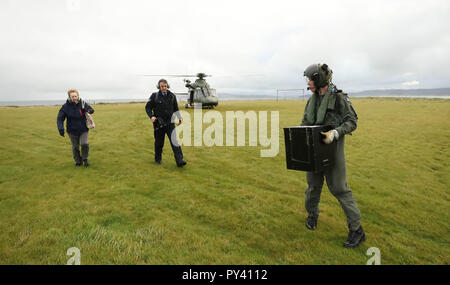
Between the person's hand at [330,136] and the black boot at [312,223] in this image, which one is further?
the black boot at [312,223]

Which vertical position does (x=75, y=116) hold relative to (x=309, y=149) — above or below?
above

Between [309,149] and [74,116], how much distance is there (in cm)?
767

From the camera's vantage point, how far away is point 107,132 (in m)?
16.4

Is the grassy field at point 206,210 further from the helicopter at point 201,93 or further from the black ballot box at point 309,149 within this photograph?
the helicopter at point 201,93

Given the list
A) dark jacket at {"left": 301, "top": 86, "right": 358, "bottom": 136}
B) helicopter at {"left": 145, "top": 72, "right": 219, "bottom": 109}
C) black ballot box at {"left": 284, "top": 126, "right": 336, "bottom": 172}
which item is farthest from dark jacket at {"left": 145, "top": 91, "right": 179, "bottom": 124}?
helicopter at {"left": 145, "top": 72, "right": 219, "bottom": 109}

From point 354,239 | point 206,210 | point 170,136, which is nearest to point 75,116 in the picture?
point 170,136

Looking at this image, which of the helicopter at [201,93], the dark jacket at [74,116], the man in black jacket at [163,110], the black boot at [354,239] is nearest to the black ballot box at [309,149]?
the black boot at [354,239]

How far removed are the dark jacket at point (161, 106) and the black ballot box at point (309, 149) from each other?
5.32 meters

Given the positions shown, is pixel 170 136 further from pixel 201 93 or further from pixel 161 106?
pixel 201 93

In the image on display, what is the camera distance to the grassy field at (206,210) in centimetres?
398

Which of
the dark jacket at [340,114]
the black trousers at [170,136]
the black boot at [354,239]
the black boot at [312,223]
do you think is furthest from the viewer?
the black trousers at [170,136]

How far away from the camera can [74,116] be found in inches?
314
